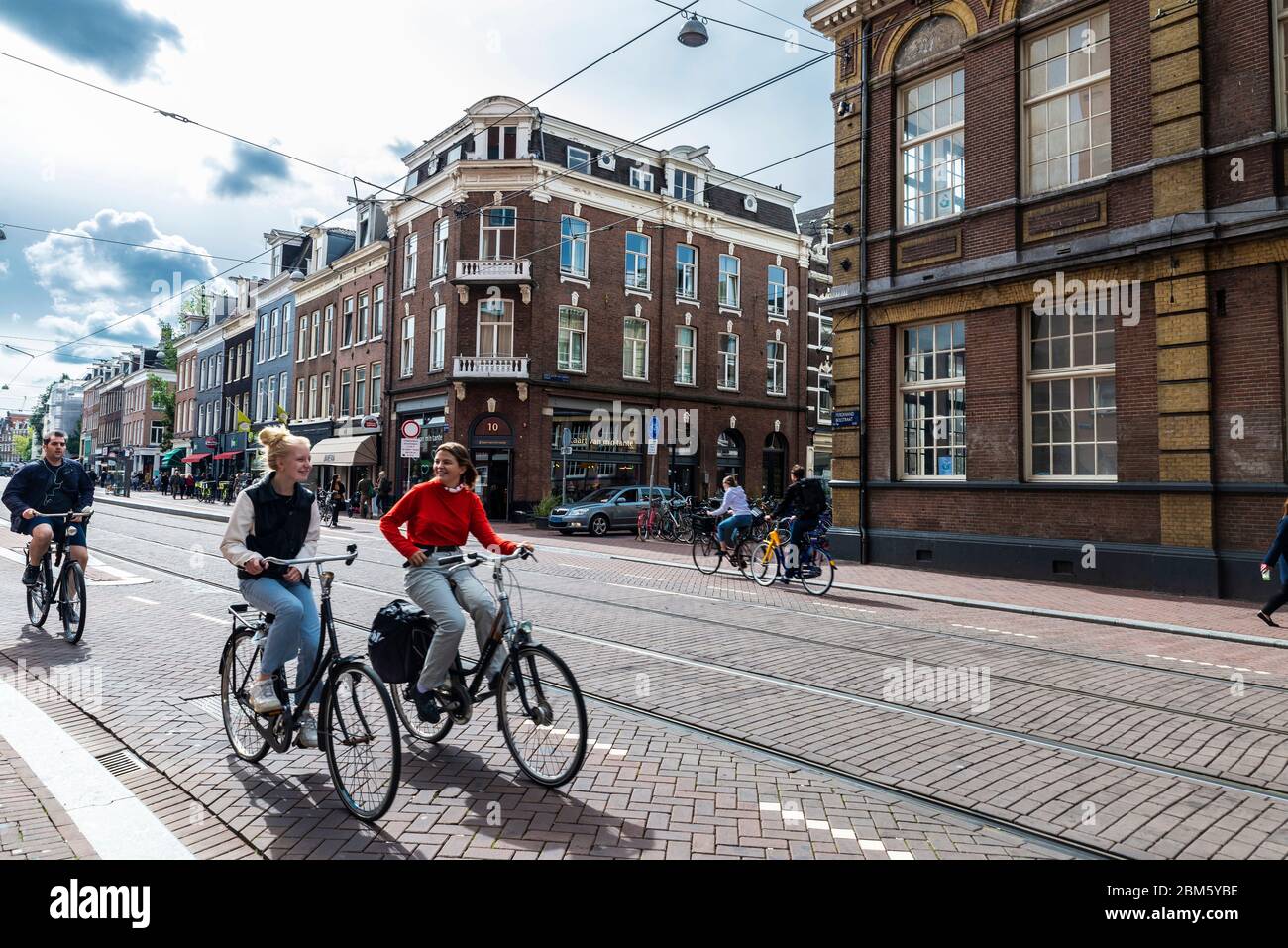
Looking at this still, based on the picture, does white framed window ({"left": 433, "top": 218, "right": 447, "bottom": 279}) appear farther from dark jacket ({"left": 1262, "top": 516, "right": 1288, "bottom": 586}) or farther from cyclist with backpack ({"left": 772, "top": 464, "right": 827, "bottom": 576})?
dark jacket ({"left": 1262, "top": 516, "right": 1288, "bottom": 586})

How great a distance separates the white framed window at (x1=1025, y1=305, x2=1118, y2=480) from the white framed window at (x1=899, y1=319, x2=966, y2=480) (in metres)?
1.28

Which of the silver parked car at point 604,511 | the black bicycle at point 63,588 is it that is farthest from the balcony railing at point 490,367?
the black bicycle at point 63,588

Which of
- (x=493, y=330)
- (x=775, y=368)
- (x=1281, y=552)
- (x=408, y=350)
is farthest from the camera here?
(x=775, y=368)

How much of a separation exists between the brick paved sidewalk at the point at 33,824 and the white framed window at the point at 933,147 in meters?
15.8

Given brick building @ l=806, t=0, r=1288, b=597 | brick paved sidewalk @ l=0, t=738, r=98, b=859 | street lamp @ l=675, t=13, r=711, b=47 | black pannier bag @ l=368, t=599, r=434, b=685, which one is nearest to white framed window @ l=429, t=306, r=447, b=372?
brick building @ l=806, t=0, r=1288, b=597

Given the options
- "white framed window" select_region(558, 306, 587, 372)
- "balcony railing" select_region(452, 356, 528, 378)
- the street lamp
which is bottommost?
"balcony railing" select_region(452, 356, 528, 378)

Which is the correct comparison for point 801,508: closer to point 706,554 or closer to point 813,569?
point 813,569

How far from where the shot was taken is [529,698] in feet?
13.4

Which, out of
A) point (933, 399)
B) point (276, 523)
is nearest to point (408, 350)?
point (933, 399)

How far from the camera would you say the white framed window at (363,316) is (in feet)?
118

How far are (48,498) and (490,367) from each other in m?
21.6

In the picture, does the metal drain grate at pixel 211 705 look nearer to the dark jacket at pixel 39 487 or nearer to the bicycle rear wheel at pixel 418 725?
the bicycle rear wheel at pixel 418 725

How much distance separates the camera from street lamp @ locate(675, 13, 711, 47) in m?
13.3
